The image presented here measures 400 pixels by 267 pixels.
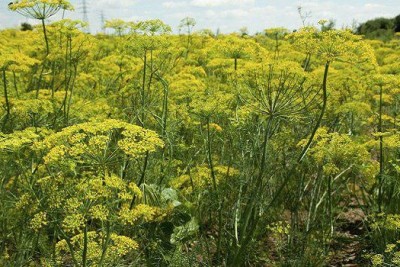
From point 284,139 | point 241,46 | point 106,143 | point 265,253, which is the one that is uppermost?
point 241,46

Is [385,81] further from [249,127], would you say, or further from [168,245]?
[168,245]

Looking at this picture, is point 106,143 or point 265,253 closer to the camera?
point 106,143

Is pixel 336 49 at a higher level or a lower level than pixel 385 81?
higher

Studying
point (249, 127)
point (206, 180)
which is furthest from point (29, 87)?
point (249, 127)

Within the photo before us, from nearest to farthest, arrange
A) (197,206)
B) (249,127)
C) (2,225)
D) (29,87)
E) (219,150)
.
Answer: (2,225), (249,127), (197,206), (219,150), (29,87)

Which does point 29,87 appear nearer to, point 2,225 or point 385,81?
point 2,225

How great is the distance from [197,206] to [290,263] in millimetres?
1289

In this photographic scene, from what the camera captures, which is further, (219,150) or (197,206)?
(219,150)

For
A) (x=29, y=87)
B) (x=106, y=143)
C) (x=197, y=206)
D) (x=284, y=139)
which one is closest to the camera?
(x=106, y=143)

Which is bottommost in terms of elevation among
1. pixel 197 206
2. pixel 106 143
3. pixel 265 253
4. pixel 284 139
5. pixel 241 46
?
pixel 265 253

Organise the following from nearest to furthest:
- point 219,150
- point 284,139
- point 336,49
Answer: point 336,49 < point 284,139 < point 219,150

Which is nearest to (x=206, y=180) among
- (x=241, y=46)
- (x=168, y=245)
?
(x=168, y=245)

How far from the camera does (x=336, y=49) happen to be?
16.0 ft

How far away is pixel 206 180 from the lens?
6.60 meters
